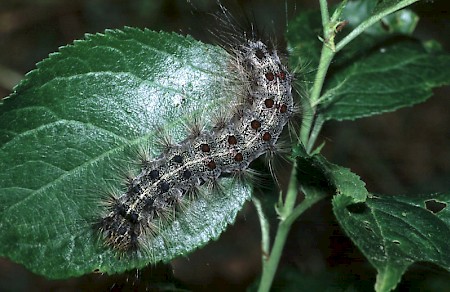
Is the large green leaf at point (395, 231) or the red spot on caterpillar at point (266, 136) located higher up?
the red spot on caterpillar at point (266, 136)

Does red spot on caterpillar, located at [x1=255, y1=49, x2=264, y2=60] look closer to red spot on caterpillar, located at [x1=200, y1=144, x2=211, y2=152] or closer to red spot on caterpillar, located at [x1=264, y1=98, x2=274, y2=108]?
red spot on caterpillar, located at [x1=264, y1=98, x2=274, y2=108]

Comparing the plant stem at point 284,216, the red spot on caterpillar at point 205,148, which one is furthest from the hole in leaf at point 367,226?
the red spot on caterpillar at point 205,148

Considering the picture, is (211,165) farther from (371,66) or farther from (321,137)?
(321,137)

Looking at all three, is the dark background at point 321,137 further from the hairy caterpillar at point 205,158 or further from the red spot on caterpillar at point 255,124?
the red spot on caterpillar at point 255,124

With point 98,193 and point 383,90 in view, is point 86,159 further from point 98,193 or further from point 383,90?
point 383,90

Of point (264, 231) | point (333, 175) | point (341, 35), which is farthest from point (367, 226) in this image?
point (341, 35)

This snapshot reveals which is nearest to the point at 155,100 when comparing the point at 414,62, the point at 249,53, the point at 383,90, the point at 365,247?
the point at 249,53
